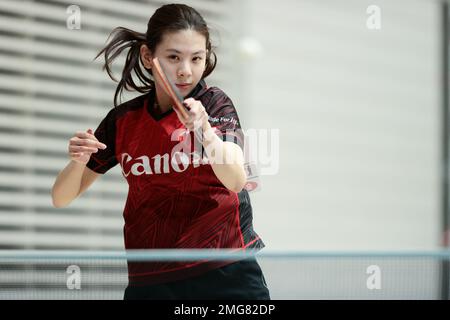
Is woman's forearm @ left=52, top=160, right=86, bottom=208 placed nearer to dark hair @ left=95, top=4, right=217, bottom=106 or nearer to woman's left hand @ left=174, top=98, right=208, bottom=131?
dark hair @ left=95, top=4, right=217, bottom=106

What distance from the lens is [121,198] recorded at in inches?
259

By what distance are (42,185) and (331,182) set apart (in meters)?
2.99

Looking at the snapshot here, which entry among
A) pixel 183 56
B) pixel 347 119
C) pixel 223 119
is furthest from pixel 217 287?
→ pixel 347 119

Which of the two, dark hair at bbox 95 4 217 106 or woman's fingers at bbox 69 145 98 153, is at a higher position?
dark hair at bbox 95 4 217 106

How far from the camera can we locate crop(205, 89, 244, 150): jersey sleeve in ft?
6.95

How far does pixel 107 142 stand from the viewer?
7.40ft

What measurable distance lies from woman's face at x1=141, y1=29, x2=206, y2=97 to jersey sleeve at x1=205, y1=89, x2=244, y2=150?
8cm

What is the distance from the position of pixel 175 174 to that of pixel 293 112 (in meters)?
6.17

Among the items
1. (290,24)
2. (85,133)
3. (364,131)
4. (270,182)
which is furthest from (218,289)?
(364,131)

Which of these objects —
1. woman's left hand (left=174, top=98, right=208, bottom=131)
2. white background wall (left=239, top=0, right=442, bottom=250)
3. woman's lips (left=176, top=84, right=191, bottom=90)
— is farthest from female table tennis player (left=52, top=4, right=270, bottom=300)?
white background wall (left=239, top=0, right=442, bottom=250)

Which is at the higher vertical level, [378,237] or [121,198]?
[121,198]

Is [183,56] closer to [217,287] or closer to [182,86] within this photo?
[182,86]

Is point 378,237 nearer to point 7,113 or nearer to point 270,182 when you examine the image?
point 270,182

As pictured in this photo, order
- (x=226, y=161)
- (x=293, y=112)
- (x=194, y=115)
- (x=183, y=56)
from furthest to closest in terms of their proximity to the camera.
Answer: (x=293, y=112), (x=183, y=56), (x=226, y=161), (x=194, y=115)
